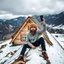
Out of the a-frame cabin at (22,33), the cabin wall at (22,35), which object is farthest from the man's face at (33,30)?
the cabin wall at (22,35)

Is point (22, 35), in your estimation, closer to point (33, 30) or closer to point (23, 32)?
point (23, 32)

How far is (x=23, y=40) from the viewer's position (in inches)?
1272

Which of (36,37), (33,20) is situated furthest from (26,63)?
(33,20)

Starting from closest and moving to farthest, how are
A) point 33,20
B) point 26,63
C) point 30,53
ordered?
1. point 26,63
2. point 30,53
3. point 33,20

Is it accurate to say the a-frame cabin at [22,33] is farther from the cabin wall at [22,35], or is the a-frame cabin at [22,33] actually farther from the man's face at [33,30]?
the man's face at [33,30]

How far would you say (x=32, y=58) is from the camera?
18203mm

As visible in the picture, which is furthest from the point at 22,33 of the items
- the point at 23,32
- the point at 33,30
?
the point at 33,30

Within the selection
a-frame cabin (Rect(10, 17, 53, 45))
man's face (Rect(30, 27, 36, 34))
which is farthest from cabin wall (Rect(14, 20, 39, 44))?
man's face (Rect(30, 27, 36, 34))

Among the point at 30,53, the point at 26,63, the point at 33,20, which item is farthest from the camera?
the point at 33,20

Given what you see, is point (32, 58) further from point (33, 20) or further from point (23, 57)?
point (33, 20)

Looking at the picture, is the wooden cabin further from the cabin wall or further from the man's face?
the man's face

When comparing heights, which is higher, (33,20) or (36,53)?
(33,20)

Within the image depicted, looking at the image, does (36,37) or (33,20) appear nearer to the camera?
(36,37)

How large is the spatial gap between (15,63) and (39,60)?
1751 mm
